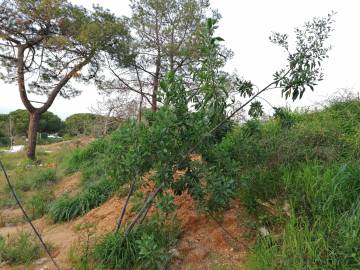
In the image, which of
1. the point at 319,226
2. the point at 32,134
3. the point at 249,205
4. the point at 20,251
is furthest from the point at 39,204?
the point at 32,134

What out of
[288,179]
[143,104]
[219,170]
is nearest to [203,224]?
[219,170]

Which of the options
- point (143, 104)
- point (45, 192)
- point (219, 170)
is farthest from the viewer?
point (143, 104)

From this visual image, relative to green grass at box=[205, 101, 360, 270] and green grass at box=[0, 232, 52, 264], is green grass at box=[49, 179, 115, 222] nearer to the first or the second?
green grass at box=[0, 232, 52, 264]

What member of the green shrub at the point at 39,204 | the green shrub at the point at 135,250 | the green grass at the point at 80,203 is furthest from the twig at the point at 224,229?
the green shrub at the point at 39,204

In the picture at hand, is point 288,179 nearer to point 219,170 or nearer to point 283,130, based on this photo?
point 219,170

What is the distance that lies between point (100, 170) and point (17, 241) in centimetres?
244

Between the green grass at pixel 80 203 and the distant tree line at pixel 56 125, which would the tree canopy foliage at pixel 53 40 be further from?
the green grass at pixel 80 203

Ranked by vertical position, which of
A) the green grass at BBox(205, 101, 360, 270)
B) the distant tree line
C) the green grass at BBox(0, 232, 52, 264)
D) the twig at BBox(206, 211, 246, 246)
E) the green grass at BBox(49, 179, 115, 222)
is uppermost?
the distant tree line

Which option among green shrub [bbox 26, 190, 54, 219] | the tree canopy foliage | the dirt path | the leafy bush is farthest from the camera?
the tree canopy foliage

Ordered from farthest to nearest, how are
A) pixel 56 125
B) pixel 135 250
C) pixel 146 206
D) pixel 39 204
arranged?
1. pixel 56 125
2. pixel 39 204
3. pixel 146 206
4. pixel 135 250

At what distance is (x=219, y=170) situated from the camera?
8.22ft

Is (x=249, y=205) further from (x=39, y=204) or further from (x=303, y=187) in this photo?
(x=39, y=204)

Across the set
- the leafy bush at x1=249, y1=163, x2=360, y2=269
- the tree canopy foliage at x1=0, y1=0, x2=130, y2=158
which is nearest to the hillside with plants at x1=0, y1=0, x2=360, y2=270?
the leafy bush at x1=249, y1=163, x2=360, y2=269

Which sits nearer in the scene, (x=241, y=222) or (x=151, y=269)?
(x=151, y=269)
